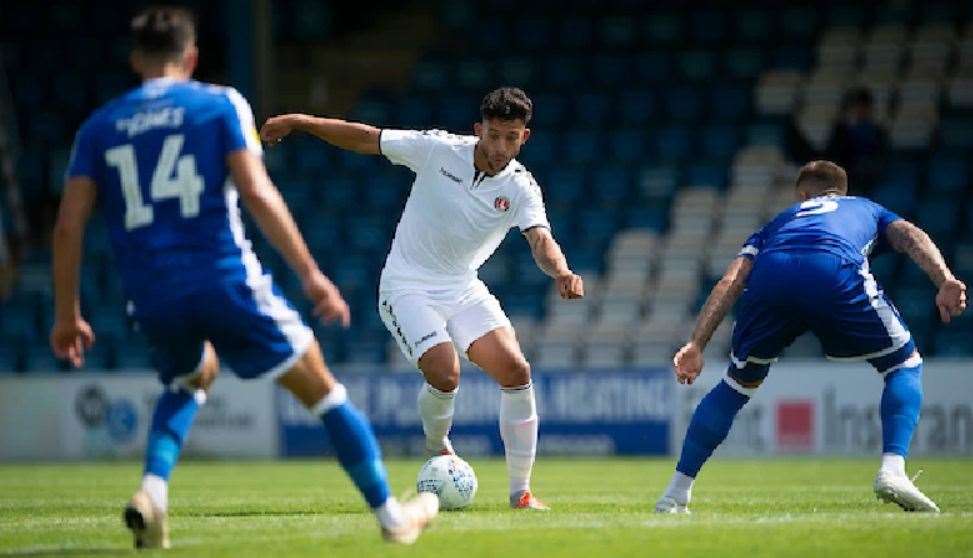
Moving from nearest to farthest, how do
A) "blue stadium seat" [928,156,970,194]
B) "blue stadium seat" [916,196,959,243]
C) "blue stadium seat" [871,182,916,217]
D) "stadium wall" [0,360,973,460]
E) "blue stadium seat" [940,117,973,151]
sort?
"stadium wall" [0,360,973,460]
"blue stadium seat" [916,196,959,243]
"blue stadium seat" [871,182,916,217]
"blue stadium seat" [928,156,970,194]
"blue stadium seat" [940,117,973,151]

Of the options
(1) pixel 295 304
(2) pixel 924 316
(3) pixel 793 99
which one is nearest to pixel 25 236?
(1) pixel 295 304

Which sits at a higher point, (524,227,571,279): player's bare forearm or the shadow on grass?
(524,227,571,279): player's bare forearm

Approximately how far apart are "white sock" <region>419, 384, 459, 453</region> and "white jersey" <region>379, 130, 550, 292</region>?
1.96ft

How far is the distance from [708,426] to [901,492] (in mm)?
989

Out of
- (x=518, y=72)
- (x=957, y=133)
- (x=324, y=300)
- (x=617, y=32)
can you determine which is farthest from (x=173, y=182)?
(x=617, y=32)

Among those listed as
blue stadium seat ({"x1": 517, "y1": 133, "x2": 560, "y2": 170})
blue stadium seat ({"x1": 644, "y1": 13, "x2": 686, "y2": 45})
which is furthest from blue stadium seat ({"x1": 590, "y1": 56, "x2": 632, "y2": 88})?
blue stadium seat ({"x1": 517, "y1": 133, "x2": 560, "y2": 170})

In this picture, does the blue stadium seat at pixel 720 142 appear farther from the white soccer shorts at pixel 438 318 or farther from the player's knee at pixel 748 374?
the player's knee at pixel 748 374

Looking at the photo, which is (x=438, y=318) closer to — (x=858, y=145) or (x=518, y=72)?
(x=858, y=145)

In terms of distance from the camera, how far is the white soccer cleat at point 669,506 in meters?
8.38

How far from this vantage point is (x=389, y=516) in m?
6.55

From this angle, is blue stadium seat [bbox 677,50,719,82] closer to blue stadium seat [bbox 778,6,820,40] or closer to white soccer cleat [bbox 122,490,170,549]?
blue stadium seat [bbox 778,6,820,40]

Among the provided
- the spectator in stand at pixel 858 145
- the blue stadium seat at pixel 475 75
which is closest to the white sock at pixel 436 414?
the spectator in stand at pixel 858 145

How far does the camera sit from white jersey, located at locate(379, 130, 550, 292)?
9.22 m

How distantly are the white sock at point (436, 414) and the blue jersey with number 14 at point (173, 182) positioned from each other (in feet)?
9.95
